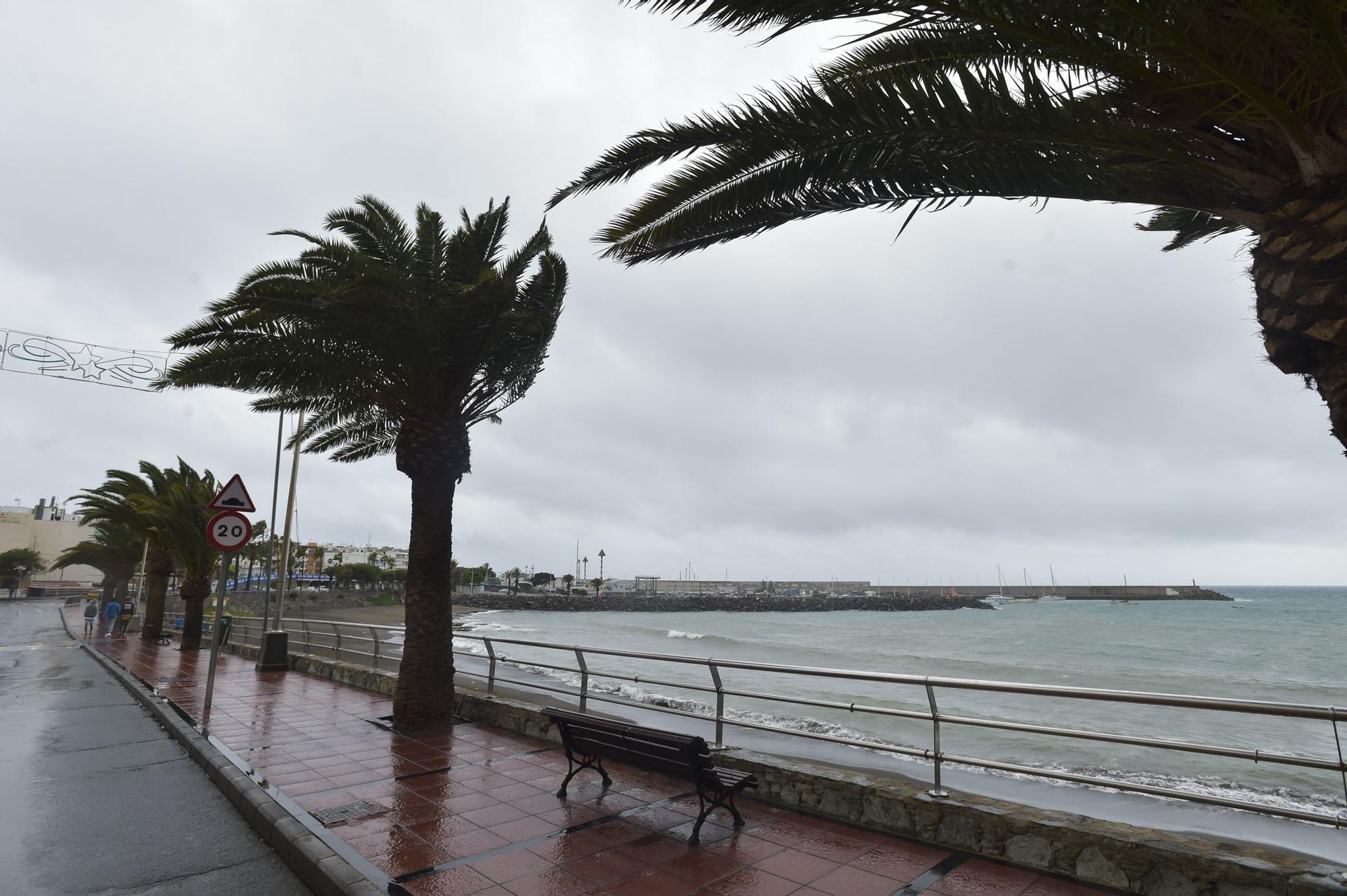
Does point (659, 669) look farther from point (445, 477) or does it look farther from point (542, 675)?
point (445, 477)

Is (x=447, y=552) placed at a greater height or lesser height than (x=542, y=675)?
greater

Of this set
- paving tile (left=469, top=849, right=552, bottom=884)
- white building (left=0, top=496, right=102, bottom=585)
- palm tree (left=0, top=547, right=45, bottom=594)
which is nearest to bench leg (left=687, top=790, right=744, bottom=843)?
paving tile (left=469, top=849, right=552, bottom=884)

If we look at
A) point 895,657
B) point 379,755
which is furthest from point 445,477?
point 895,657

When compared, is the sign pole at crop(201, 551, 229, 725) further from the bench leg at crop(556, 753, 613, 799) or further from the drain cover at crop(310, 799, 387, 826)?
the bench leg at crop(556, 753, 613, 799)

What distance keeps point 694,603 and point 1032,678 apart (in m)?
96.0

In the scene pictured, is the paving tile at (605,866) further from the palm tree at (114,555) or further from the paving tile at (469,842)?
the palm tree at (114,555)

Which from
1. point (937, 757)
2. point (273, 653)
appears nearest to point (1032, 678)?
point (273, 653)

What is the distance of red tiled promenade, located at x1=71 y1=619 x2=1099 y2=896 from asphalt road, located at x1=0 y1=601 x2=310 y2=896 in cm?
52

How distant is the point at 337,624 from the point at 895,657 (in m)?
29.8

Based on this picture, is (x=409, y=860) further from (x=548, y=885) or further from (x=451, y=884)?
(x=548, y=885)

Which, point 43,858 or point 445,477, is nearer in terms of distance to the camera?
point 43,858

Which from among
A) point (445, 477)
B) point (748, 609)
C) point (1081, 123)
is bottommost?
point (748, 609)

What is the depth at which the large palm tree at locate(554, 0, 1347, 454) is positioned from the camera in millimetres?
3000

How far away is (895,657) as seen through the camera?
36.0m
